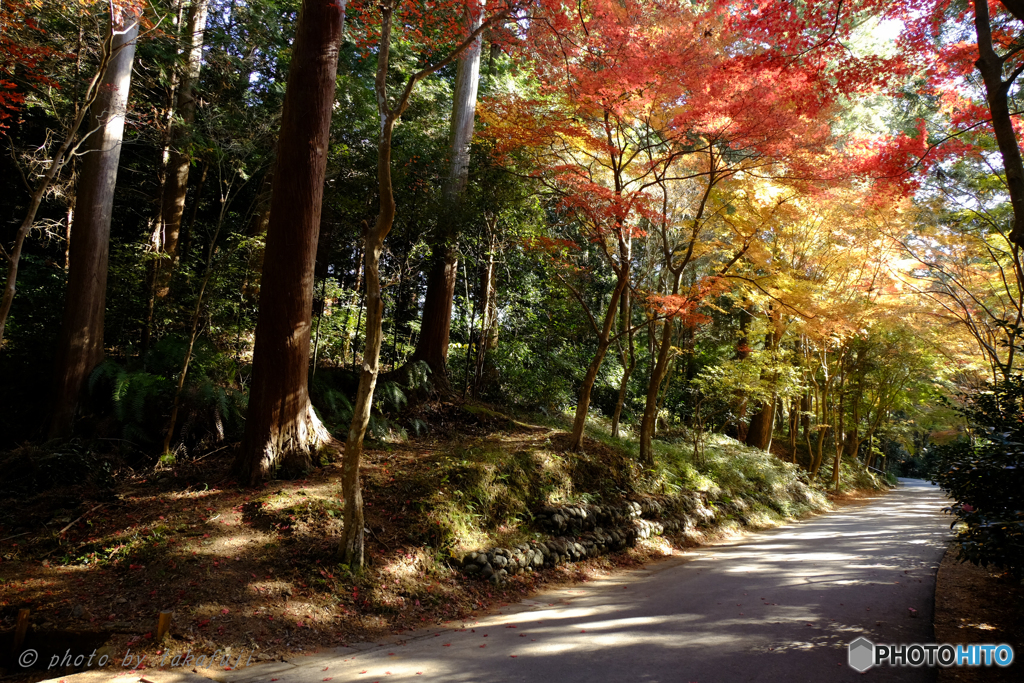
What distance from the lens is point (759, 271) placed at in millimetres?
14805

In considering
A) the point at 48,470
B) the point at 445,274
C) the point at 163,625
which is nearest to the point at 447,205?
the point at 445,274

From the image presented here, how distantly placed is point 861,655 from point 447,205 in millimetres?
8046

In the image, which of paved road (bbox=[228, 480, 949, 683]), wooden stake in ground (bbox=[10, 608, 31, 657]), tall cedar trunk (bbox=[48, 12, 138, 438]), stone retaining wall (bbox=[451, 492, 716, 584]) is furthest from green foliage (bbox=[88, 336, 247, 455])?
paved road (bbox=[228, 480, 949, 683])

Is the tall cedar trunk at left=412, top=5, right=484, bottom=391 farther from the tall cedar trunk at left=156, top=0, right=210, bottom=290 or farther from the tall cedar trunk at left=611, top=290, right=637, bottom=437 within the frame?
the tall cedar trunk at left=156, top=0, right=210, bottom=290

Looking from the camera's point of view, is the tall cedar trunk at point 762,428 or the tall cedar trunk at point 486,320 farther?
the tall cedar trunk at point 762,428

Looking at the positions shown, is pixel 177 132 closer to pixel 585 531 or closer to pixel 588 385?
pixel 588 385

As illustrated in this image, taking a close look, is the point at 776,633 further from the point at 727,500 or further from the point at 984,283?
the point at 984,283

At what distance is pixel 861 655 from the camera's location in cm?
414

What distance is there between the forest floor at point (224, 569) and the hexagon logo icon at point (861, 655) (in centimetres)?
304

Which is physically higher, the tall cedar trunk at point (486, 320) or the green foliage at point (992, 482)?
the tall cedar trunk at point (486, 320)

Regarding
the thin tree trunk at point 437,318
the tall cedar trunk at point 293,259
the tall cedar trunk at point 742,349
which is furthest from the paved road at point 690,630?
the tall cedar trunk at point 742,349

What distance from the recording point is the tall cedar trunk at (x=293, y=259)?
628 centimetres

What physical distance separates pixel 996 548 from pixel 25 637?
6548 mm

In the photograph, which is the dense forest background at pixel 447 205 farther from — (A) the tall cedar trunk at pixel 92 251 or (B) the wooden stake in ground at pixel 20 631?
(B) the wooden stake in ground at pixel 20 631
